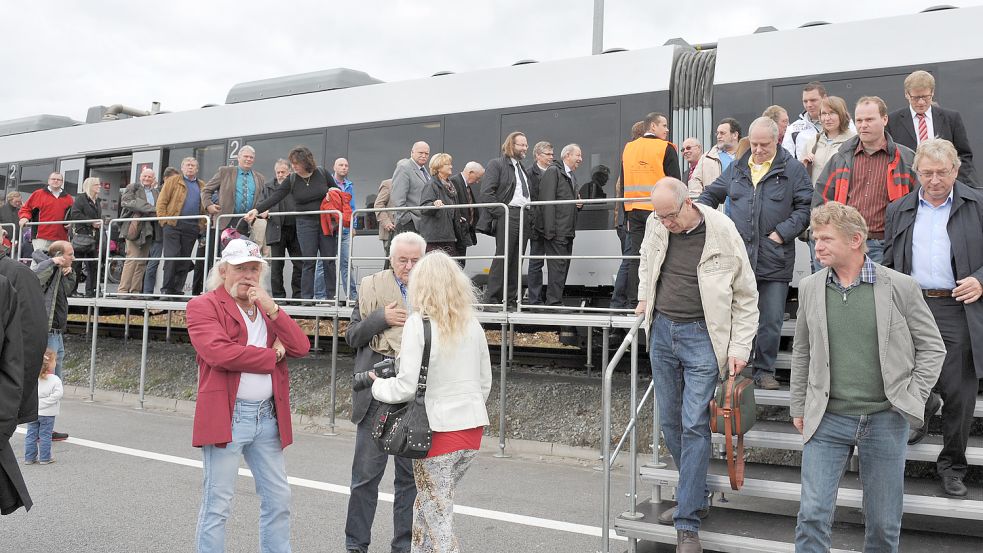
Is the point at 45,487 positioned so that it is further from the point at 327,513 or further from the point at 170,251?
the point at 170,251

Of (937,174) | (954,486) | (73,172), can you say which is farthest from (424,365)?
(73,172)

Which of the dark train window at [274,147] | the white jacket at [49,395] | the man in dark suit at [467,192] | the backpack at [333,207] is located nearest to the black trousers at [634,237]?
the man in dark suit at [467,192]

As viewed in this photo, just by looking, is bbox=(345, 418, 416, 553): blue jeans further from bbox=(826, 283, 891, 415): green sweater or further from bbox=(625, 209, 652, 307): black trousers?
bbox=(625, 209, 652, 307): black trousers

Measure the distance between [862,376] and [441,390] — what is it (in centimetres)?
196

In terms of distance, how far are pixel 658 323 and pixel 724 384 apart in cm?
54

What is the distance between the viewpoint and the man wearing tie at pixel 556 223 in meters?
7.96

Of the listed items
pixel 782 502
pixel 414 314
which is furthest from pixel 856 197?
pixel 414 314

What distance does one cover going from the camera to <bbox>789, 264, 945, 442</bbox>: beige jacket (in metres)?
3.52

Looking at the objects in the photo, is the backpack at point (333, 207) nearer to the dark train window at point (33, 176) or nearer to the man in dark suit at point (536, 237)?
the man in dark suit at point (536, 237)

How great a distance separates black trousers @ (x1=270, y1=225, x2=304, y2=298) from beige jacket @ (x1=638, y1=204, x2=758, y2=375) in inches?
247

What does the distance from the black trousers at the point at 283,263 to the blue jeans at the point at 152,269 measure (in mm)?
1620

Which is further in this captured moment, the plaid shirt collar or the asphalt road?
the asphalt road

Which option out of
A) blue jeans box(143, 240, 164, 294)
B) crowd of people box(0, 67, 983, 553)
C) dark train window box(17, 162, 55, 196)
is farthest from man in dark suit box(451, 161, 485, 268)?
dark train window box(17, 162, 55, 196)

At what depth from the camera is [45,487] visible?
6113 mm
